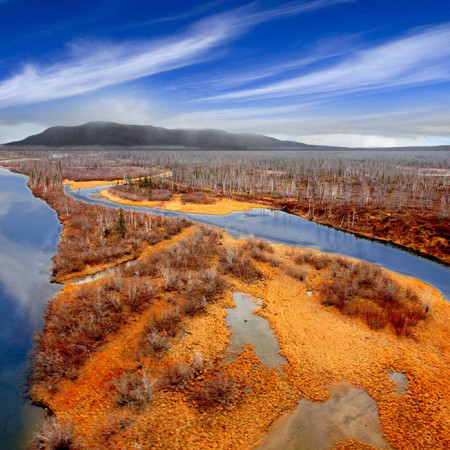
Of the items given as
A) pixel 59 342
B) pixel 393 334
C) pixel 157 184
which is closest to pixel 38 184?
pixel 157 184

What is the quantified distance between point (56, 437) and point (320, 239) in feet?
80.4

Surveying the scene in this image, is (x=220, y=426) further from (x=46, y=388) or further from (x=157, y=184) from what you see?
(x=157, y=184)

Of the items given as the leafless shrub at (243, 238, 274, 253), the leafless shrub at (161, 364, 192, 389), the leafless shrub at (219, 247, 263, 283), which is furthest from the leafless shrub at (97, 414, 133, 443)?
the leafless shrub at (243, 238, 274, 253)

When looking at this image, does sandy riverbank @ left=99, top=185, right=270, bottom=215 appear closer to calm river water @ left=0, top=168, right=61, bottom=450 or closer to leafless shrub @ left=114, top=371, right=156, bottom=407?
calm river water @ left=0, top=168, right=61, bottom=450

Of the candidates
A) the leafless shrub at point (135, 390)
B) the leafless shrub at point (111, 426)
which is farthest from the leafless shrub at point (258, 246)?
the leafless shrub at point (111, 426)

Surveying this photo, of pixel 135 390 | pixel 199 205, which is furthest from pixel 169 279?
pixel 199 205

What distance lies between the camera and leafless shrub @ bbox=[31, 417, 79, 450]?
22.7 ft

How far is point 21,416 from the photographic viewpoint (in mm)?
8312

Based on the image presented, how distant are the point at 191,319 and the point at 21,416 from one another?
633 cm

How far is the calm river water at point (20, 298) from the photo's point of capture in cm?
830

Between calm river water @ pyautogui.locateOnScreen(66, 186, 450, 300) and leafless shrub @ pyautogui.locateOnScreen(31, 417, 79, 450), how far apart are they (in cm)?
1876

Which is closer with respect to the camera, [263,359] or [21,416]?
[21,416]

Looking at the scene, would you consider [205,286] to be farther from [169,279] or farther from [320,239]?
[320,239]

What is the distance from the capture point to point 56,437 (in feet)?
22.9
